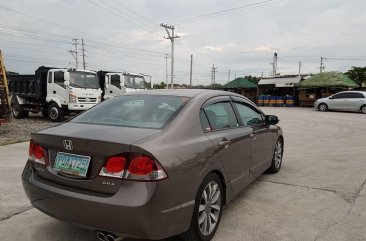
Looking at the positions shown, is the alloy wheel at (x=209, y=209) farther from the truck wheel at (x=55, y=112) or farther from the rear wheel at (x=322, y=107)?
the rear wheel at (x=322, y=107)

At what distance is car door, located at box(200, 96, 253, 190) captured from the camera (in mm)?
3648

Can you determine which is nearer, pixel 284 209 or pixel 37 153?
pixel 37 153

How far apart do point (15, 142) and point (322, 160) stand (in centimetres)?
784

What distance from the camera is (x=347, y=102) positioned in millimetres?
24562

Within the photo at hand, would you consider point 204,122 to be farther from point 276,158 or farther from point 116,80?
point 116,80

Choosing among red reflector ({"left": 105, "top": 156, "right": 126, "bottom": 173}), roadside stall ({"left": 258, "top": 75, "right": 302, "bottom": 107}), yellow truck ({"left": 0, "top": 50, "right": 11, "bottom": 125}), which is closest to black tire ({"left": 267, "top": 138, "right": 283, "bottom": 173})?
red reflector ({"left": 105, "top": 156, "right": 126, "bottom": 173})

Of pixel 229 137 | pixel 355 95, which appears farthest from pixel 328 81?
pixel 229 137

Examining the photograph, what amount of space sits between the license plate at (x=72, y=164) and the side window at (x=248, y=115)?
2305mm

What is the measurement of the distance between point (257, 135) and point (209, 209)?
1.72 metres

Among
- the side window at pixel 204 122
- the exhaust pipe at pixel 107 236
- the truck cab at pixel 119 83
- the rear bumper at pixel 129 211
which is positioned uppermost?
the truck cab at pixel 119 83

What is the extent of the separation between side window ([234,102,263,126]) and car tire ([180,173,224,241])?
1282 millimetres

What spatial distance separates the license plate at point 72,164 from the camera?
9.50 feet

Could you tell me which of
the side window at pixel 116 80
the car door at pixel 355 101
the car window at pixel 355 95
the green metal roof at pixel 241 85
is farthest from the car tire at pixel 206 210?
the green metal roof at pixel 241 85

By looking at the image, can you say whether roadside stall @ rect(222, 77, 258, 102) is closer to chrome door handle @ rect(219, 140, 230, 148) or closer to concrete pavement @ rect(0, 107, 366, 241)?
concrete pavement @ rect(0, 107, 366, 241)
